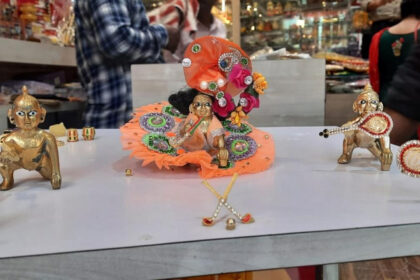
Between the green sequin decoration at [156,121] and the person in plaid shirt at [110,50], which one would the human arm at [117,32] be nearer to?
the person in plaid shirt at [110,50]

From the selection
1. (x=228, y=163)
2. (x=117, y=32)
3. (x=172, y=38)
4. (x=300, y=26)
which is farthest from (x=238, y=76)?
(x=300, y=26)

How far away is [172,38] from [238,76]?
3.81ft

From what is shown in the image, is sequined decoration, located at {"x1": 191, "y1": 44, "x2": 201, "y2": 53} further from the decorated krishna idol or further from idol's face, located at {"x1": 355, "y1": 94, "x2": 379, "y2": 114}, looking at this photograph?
idol's face, located at {"x1": 355, "y1": 94, "x2": 379, "y2": 114}

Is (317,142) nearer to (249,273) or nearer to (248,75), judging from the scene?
(248,75)

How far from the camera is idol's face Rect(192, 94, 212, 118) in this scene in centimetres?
61

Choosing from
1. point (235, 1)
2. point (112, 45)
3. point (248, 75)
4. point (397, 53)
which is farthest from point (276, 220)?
point (235, 1)

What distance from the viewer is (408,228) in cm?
37

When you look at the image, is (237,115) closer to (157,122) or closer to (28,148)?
(157,122)

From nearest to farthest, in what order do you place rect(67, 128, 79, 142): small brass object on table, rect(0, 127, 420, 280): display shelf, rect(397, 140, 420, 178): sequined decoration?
rect(0, 127, 420, 280): display shelf
rect(397, 140, 420, 178): sequined decoration
rect(67, 128, 79, 142): small brass object on table

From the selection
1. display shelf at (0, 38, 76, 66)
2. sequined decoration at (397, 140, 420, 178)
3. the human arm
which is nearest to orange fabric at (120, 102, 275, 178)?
sequined decoration at (397, 140, 420, 178)

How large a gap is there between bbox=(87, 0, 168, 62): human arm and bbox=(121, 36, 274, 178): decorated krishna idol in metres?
0.80

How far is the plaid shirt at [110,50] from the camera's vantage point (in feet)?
4.46

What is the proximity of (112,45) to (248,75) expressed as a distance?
89 cm

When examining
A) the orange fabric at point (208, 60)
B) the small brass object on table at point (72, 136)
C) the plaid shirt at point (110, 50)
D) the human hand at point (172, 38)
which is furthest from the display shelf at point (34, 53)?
the orange fabric at point (208, 60)
